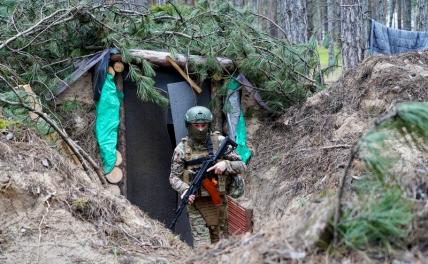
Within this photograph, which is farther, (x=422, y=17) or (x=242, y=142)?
(x=422, y=17)

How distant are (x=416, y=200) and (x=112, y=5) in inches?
250

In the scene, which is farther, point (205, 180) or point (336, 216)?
point (205, 180)

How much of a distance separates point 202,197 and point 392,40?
6926 mm

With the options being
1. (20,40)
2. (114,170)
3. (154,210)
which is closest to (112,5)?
(20,40)

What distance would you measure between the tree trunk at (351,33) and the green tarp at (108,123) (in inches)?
166

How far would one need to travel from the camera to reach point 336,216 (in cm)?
289

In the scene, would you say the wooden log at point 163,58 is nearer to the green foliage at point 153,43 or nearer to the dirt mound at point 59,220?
the green foliage at point 153,43

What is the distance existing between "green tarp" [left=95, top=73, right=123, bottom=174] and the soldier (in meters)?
1.78

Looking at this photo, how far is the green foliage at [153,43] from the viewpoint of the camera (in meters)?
8.02

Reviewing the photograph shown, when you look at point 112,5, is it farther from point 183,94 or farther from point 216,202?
point 216,202

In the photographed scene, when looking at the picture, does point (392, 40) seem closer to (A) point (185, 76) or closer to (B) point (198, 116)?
(A) point (185, 76)

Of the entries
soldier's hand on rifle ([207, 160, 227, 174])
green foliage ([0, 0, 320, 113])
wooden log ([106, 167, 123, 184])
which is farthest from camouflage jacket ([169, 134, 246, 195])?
wooden log ([106, 167, 123, 184])

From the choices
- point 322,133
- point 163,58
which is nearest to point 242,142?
point 322,133

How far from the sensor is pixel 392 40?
11969mm
